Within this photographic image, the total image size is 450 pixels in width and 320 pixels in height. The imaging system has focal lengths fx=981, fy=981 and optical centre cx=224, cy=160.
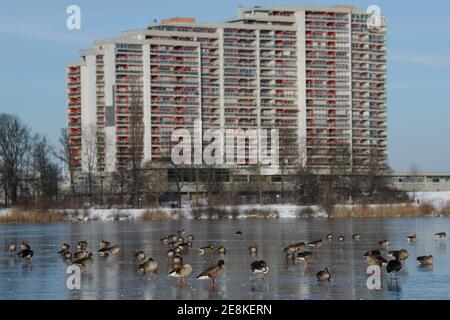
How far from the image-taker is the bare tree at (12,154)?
112000 mm

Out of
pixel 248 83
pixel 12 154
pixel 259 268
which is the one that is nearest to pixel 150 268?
pixel 259 268

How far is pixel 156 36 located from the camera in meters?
158

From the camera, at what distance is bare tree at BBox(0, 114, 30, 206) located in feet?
367

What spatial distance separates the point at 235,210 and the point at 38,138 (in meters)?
45.9

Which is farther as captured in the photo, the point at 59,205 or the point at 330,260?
the point at 59,205

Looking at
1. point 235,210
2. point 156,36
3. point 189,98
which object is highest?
point 156,36

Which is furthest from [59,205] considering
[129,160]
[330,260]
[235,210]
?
[330,260]

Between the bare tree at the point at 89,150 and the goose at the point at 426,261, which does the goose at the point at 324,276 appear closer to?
the goose at the point at 426,261

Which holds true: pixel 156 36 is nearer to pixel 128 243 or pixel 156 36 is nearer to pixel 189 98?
pixel 189 98

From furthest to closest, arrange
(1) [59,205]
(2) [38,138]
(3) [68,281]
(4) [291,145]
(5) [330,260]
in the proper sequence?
(4) [291,145] → (2) [38,138] → (1) [59,205] → (5) [330,260] → (3) [68,281]

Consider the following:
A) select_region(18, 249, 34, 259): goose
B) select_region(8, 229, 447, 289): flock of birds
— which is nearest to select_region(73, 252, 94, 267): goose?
select_region(8, 229, 447, 289): flock of birds

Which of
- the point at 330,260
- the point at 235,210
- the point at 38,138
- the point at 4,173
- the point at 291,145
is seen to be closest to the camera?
the point at 330,260
